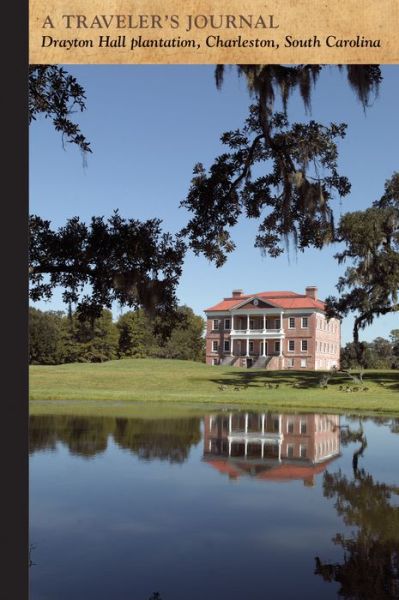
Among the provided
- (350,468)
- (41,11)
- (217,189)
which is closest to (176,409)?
(350,468)

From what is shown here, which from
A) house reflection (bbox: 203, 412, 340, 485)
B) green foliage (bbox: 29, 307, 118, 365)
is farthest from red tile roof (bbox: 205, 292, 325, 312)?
house reflection (bbox: 203, 412, 340, 485)

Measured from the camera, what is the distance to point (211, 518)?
20.1 ft

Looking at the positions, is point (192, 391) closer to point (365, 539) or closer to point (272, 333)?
point (365, 539)

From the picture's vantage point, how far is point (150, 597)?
13.7 feet

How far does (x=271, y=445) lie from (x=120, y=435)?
2919 millimetres

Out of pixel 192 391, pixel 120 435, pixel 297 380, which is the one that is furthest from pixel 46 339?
pixel 120 435

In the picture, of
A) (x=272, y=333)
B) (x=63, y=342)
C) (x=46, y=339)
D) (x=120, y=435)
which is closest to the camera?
(x=120, y=435)

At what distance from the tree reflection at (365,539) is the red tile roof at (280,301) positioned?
64831 mm

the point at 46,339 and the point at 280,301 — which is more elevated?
the point at 280,301

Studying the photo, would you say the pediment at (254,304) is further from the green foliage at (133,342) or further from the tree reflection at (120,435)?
the tree reflection at (120,435)

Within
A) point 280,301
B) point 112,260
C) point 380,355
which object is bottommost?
point 380,355

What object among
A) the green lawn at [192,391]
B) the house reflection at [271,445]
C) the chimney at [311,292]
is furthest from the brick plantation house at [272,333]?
the house reflection at [271,445]

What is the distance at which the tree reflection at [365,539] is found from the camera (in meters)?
4.41

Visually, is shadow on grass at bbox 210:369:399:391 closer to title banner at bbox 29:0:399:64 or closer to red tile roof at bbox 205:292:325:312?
→ title banner at bbox 29:0:399:64
